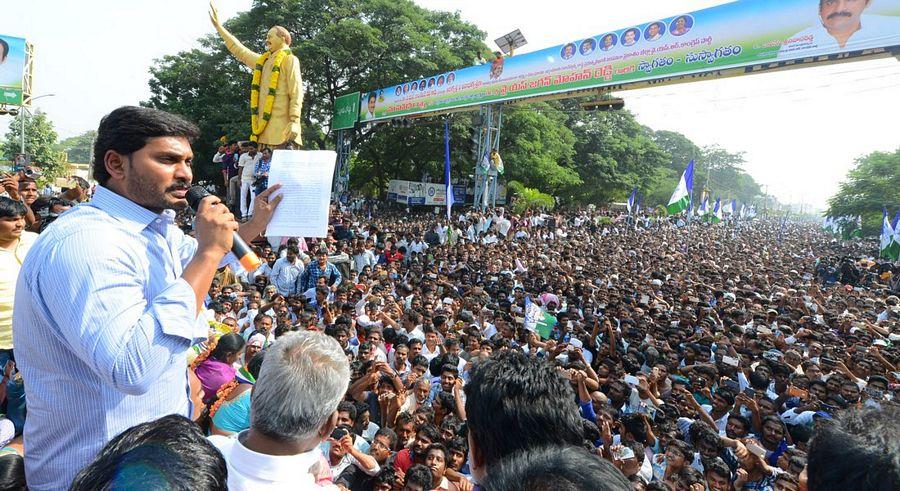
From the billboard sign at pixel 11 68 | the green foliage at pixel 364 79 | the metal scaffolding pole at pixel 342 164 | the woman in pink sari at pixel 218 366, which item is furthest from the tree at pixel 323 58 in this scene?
the woman in pink sari at pixel 218 366

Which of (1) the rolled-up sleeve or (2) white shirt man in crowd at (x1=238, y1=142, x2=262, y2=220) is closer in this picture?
(1) the rolled-up sleeve

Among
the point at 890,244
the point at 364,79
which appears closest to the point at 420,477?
the point at 890,244

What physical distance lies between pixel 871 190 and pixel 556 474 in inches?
1362

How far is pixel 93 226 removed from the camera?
1159 mm

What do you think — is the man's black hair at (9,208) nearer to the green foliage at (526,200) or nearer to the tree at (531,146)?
the green foliage at (526,200)

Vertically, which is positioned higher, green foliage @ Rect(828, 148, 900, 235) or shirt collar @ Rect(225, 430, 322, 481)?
green foliage @ Rect(828, 148, 900, 235)

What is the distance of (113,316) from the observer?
1062 mm

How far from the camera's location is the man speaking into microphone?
1.06m

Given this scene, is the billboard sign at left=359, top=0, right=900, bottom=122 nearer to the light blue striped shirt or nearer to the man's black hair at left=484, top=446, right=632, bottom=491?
the man's black hair at left=484, top=446, right=632, bottom=491

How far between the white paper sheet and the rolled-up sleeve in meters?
0.79

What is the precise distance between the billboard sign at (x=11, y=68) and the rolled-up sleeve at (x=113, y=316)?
27740mm

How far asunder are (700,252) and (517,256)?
7645mm

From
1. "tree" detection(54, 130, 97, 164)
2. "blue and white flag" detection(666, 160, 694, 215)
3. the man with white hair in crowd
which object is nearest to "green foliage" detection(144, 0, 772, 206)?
"blue and white flag" detection(666, 160, 694, 215)

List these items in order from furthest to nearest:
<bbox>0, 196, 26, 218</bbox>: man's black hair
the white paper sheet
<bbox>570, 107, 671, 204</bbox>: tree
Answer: <bbox>570, 107, 671, 204</bbox>: tree → <bbox>0, 196, 26, 218</bbox>: man's black hair → the white paper sheet
